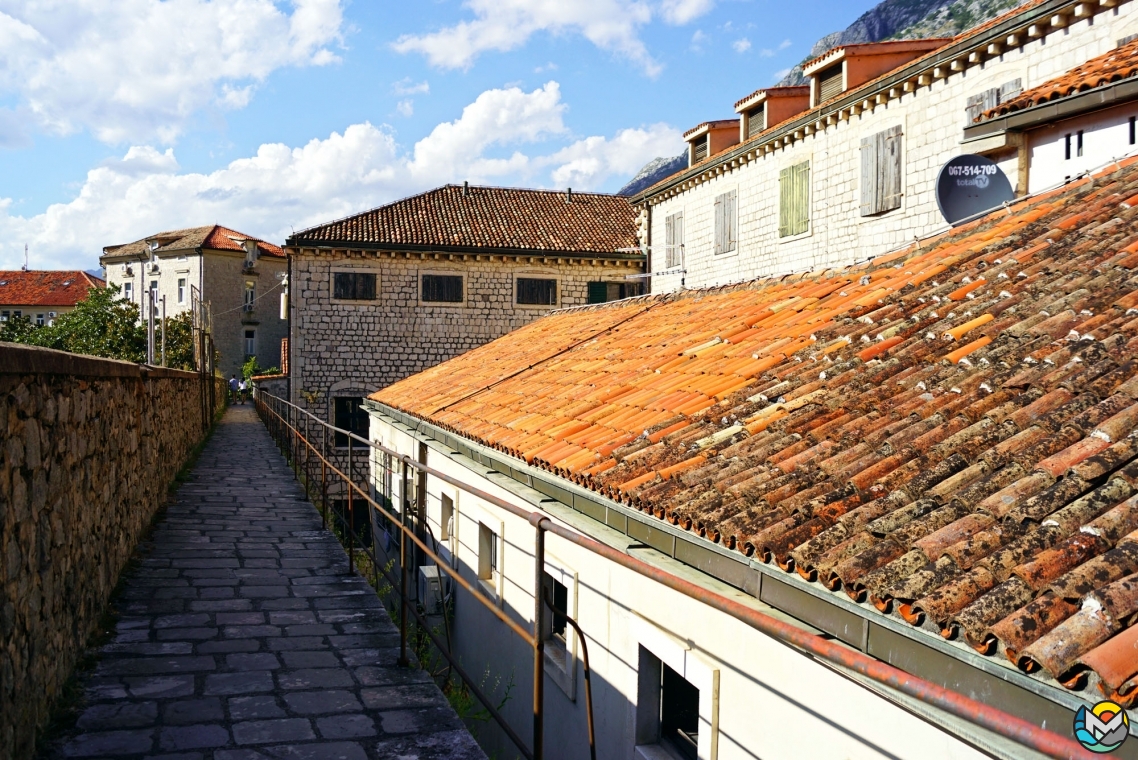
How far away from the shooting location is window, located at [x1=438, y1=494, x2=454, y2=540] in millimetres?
10258

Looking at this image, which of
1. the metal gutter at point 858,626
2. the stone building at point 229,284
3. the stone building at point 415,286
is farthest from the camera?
the stone building at point 229,284

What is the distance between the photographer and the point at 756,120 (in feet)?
60.4

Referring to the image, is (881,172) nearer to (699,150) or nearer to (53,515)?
(699,150)

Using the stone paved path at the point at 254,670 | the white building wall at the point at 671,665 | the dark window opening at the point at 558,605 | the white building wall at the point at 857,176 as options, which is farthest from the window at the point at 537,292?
the dark window opening at the point at 558,605

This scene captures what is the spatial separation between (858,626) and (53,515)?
3.65m

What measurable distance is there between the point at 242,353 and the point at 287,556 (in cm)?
4890

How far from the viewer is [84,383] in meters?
5.35

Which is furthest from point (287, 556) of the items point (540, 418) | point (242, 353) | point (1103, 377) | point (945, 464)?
point (242, 353)

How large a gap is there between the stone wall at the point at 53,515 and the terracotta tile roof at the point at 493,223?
18425 mm

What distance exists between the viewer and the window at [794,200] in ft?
51.0

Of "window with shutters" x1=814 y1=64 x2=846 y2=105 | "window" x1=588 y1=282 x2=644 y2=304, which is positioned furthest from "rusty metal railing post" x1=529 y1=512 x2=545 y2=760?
"window" x1=588 y1=282 x2=644 y2=304

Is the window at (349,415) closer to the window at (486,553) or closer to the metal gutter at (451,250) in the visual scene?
the metal gutter at (451,250)

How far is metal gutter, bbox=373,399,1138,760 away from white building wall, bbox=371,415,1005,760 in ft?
0.40
